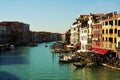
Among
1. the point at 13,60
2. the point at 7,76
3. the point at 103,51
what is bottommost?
the point at 7,76

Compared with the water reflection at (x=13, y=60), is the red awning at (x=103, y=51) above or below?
above

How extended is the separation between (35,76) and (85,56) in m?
15.2

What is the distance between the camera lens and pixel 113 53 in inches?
1944

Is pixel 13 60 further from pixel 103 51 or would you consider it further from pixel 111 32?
pixel 111 32

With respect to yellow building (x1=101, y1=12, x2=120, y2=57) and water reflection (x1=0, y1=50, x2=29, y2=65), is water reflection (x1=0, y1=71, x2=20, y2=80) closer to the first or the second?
water reflection (x1=0, y1=50, x2=29, y2=65)

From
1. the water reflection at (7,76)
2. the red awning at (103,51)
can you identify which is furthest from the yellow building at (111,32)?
the water reflection at (7,76)

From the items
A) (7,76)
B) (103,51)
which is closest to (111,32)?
(103,51)

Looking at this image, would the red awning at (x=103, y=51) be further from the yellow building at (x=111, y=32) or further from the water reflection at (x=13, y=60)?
the water reflection at (x=13, y=60)

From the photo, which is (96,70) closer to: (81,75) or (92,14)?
(81,75)

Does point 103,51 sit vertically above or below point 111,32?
below

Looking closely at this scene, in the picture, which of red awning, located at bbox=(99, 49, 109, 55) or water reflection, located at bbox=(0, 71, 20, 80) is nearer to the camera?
water reflection, located at bbox=(0, 71, 20, 80)

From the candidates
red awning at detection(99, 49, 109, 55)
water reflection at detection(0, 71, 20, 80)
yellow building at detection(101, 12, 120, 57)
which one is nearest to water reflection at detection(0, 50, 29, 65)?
red awning at detection(99, 49, 109, 55)

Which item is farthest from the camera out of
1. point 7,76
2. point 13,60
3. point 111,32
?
point 13,60

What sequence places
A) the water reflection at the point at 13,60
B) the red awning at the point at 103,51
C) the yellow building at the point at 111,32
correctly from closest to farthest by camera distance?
the yellow building at the point at 111,32 < the red awning at the point at 103,51 < the water reflection at the point at 13,60
